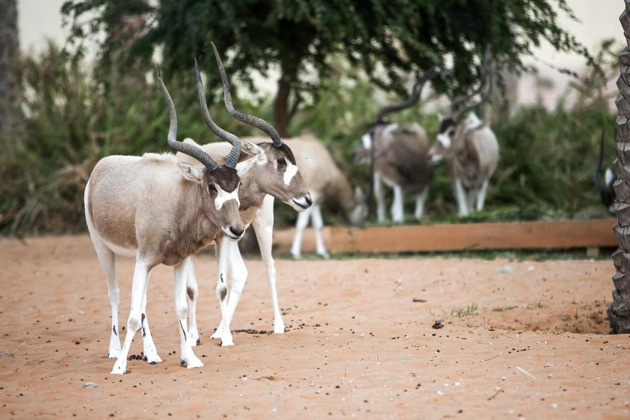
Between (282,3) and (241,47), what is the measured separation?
111 centimetres

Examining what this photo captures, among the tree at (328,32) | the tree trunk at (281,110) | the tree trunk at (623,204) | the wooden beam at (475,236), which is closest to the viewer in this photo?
the tree trunk at (623,204)

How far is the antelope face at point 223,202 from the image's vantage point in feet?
17.4

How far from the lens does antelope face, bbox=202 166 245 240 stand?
5.29m

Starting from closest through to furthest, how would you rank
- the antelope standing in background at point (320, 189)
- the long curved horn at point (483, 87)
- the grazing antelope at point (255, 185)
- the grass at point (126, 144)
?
the grazing antelope at point (255, 185), the antelope standing in background at point (320, 189), the long curved horn at point (483, 87), the grass at point (126, 144)

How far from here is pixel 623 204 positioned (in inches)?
236

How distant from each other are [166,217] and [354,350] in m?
1.50

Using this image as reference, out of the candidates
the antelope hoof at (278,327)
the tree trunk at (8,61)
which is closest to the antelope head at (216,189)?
the antelope hoof at (278,327)

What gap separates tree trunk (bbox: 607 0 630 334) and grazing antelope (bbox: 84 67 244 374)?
2708mm

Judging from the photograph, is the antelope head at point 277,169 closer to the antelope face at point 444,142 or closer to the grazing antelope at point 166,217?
the grazing antelope at point 166,217

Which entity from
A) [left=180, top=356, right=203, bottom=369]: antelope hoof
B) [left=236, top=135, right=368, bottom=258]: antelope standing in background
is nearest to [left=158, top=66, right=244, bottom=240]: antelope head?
[left=180, top=356, right=203, bottom=369]: antelope hoof

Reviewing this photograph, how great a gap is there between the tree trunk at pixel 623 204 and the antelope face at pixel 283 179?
7.34 feet

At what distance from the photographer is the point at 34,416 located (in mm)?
4262

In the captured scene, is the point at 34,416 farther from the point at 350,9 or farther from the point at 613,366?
the point at 350,9

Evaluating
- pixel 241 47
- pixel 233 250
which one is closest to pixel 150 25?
pixel 241 47
